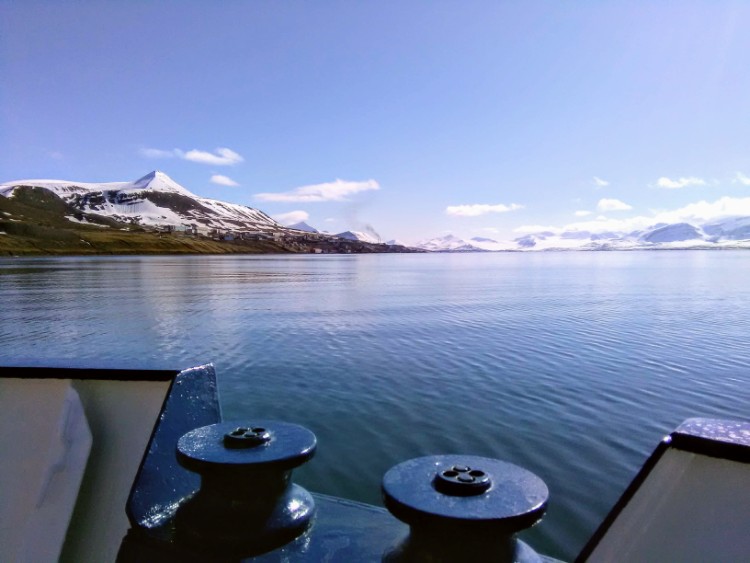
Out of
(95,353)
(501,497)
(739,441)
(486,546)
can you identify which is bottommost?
(95,353)

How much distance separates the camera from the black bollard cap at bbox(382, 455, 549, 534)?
230cm

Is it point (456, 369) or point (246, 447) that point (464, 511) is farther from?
point (456, 369)

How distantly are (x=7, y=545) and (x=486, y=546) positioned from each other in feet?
9.95

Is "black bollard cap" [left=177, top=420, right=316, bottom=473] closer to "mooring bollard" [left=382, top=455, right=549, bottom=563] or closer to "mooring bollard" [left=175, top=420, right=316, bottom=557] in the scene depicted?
"mooring bollard" [left=175, top=420, right=316, bottom=557]

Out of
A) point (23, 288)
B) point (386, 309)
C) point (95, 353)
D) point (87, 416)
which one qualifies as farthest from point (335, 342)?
point (23, 288)

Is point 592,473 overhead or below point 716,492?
below

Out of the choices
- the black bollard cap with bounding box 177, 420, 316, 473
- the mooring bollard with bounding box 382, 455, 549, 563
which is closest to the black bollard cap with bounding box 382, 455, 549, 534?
the mooring bollard with bounding box 382, 455, 549, 563

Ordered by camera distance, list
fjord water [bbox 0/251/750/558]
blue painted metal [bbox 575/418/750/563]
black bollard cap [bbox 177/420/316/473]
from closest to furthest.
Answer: blue painted metal [bbox 575/418/750/563], black bollard cap [bbox 177/420/316/473], fjord water [bbox 0/251/750/558]

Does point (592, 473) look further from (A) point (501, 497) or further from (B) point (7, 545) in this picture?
(B) point (7, 545)

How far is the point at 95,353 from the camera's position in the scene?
65.5ft

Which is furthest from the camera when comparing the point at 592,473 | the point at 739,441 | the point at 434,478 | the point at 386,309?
the point at 386,309

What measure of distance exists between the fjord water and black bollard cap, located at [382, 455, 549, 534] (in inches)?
97.2

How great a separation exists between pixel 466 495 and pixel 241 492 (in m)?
1.26

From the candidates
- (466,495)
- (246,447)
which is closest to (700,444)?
(466,495)
